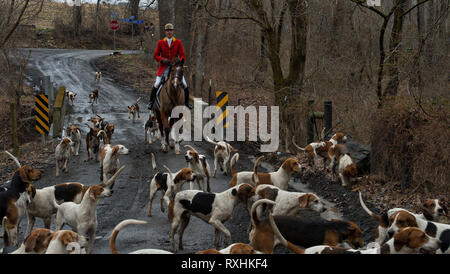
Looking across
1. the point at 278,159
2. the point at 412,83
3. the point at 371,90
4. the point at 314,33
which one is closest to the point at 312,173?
the point at 278,159

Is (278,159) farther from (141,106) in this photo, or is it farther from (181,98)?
(141,106)

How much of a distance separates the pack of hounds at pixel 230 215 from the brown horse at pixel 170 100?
343 centimetres

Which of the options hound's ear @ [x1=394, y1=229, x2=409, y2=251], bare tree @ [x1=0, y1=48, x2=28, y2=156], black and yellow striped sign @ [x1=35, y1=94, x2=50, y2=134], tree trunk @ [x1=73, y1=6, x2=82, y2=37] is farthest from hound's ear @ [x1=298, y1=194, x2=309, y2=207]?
tree trunk @ [x1=73, y1=6, x2=82, y2=37]

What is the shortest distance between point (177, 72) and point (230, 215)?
24.5 feet

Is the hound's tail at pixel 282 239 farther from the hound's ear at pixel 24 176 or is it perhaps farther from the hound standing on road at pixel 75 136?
the hound standing on road at pixel 75 136

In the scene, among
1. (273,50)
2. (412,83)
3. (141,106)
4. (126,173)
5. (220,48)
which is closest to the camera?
(412,83)

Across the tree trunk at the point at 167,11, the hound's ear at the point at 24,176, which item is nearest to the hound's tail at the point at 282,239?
the hound's ear at the point at 24,176

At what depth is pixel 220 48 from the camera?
31969mm

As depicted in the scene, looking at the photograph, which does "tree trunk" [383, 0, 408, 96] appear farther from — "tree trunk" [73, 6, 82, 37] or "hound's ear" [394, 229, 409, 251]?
"tree trunk" [73, 6, 82, 37]

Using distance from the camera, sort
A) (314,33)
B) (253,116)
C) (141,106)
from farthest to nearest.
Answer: (141,106) < (314,33) < (253,116)

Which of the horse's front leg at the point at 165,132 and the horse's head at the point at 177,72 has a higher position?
the horse's head at the point at 177,72

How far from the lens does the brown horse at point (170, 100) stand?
48.1 ft

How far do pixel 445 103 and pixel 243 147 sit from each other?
6434 millimetres
